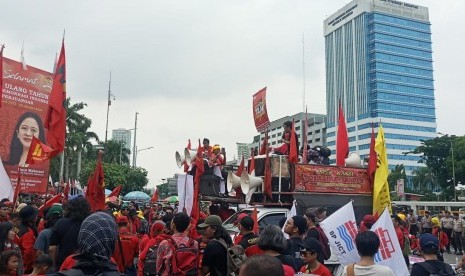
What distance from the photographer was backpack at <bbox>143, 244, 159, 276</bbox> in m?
5.00

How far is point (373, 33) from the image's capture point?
367ft

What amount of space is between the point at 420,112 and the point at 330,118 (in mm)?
21519

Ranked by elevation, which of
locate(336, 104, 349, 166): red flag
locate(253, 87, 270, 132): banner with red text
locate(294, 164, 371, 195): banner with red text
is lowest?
→ locate(294, 164, 371, 195): banner with red text

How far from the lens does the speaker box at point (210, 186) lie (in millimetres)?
11108

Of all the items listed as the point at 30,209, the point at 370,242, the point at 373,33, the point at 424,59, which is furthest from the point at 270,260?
the point at 424,59

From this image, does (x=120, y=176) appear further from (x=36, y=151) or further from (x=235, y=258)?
(x=235, y=258)

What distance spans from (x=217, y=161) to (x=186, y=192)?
1.97 m

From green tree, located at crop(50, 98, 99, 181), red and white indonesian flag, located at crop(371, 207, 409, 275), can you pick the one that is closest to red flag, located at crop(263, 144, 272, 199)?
red and white indonesian flag, located at crop(371, 207, 409, 275)

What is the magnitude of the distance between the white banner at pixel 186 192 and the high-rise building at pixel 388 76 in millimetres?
103661

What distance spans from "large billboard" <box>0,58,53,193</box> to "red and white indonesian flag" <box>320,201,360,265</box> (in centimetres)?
1163

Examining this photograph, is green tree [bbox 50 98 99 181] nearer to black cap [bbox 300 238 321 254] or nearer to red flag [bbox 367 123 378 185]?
red flag [bbox 367 123 378 185]

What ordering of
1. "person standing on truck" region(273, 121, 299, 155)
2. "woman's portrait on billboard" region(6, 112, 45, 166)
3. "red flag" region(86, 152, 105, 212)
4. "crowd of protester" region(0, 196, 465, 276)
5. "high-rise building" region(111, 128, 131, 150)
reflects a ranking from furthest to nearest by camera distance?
"high-rise building" region(111, 128, 131, 150) → "woman's portrait on billboard" region(6, 112, 45, 166) → "person standing on truck" region(273, 121, 299, 155) → "red flag" region(86, 152, 105, 212) → "crowd of protester" region(0, 196, 465, 276)

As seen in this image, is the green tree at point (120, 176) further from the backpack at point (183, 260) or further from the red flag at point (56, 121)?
the backpack at point (183, 260)

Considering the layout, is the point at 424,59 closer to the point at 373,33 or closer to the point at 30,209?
the point at 373,33
